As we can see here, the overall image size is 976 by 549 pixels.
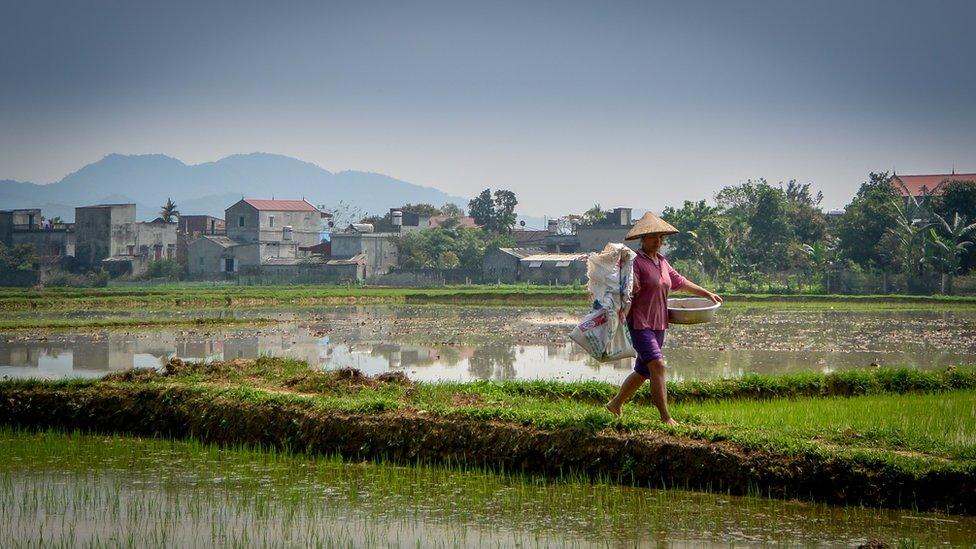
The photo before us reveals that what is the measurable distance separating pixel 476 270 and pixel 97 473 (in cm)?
5110

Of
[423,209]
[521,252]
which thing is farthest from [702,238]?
[423,209]

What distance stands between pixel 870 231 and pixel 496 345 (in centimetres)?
3077

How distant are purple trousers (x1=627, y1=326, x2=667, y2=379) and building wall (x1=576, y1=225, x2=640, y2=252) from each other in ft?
176

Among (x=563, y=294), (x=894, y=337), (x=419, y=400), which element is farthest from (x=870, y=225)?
(x=419, y=400)

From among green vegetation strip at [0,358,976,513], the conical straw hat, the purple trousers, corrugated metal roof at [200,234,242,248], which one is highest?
corrugated metal roof at [200,234,242,248]

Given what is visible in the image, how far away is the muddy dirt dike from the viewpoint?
704cm

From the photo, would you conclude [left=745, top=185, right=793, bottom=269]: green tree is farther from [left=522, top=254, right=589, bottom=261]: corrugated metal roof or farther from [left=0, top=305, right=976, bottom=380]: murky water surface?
[left=0, top=305, right=976, bottom=380]: murky water surface

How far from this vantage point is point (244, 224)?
218ft

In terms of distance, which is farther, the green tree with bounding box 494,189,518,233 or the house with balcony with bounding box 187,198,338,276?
the green tree with bounding box 494,189,518,233

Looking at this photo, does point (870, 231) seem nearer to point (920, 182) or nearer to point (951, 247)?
point (951, 247)

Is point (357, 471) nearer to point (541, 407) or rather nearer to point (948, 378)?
point (541, 407)

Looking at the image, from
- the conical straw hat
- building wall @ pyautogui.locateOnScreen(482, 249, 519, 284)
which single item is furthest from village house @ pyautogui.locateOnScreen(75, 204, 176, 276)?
the conical straw hat

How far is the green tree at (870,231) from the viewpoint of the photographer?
1783 inches

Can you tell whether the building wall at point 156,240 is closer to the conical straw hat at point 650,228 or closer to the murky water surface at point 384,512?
the murky water surface at point 384,512
